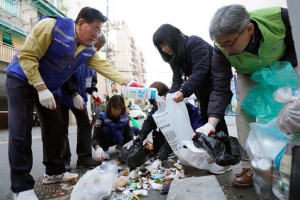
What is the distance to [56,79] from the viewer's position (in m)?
1.87

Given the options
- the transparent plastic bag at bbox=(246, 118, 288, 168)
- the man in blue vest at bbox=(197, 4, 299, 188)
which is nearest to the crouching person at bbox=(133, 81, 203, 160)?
the man in blue vest at bbox=(197, 4, 299, 188)

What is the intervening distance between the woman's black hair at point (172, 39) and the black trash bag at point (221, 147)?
0.93 meters

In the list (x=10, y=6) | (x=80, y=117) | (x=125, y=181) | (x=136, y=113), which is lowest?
(x=136, y=113)

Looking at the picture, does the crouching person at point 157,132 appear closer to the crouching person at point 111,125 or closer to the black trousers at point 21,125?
the crouching person at point 111,125

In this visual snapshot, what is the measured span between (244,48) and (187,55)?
2.41ft

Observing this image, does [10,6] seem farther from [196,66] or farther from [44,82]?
[196,66]

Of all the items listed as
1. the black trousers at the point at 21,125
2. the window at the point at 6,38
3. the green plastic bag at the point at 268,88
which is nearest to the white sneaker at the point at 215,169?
the green plastic bag at the point at 268,88

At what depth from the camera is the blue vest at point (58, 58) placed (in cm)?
174

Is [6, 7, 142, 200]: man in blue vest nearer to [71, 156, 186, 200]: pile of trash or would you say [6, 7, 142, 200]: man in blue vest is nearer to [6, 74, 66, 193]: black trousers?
[6, 74, 66, 193]: black trousers

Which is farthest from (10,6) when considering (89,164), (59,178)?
(59,178)

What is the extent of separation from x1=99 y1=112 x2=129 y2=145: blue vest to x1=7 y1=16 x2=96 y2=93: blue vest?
1.33m

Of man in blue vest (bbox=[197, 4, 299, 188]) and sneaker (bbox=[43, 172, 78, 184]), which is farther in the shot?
sneaker (bbox=[43, 172, 78, 184])

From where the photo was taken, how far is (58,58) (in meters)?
1.79

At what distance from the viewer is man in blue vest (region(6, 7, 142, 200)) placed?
5.29 ft
